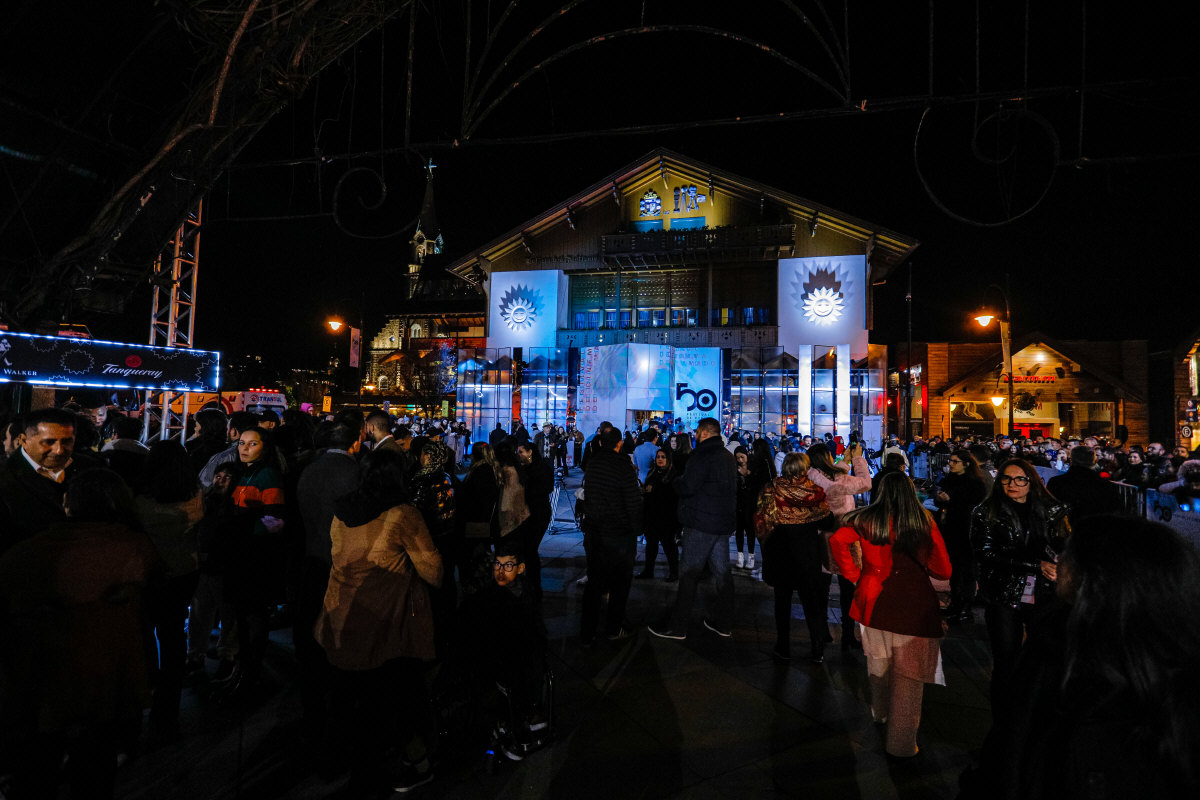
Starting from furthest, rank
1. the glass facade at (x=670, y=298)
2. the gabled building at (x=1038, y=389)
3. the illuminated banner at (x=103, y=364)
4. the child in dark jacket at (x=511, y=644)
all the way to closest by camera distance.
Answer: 1. the glass facade at (x=670, y=298)
2. the gabled building at (x=1038, y=389)
3. the illuminated banner at (x=103, y=364)
4. the child in dark jacket at (x=511, y=644)

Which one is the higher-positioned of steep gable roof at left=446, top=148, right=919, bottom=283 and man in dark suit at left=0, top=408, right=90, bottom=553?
steep gable roof at left=446, top=148, right=919, bottom=283

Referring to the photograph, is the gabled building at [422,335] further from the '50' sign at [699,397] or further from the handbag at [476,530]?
the handbag at [476,530]

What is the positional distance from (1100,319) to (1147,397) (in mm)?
6233

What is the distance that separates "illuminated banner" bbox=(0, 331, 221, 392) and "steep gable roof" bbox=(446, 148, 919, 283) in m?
20.6

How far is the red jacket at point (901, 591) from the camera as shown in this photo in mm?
3367

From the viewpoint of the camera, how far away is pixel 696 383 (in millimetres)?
24594

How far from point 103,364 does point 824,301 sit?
957 inches

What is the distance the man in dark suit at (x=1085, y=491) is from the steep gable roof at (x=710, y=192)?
22.8m

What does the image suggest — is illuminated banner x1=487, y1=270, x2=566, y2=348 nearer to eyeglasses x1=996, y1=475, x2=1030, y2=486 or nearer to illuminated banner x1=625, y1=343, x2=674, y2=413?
illuminated banner x1=625, y1=343, x2=674, y2=413

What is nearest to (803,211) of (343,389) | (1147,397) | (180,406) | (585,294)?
(585,294)

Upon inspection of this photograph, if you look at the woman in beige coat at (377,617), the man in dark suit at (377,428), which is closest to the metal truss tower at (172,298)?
the man in dark suit at (377,428)

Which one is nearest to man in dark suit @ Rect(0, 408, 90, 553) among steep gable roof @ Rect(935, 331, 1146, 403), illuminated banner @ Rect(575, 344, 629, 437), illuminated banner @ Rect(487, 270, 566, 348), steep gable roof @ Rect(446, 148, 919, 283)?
illuminated banner @ Rect(575, 344, 629, 437)

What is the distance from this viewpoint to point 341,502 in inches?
120

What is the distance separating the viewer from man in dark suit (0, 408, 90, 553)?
3109 millimetres
